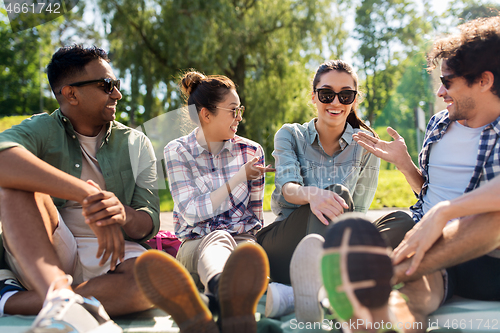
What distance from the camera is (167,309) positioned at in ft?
4.29

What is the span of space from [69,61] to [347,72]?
170 centimetres

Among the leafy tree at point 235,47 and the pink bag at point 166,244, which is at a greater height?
the leafy tree at point 235,47

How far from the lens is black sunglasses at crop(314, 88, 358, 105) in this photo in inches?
91.3

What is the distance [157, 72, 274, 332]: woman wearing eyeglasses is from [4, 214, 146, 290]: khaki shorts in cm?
33

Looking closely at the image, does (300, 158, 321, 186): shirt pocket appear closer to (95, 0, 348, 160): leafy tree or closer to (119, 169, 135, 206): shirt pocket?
(119, 169, 135, 206): shirt pocket

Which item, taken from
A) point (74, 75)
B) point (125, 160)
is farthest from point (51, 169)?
point (74, 75)

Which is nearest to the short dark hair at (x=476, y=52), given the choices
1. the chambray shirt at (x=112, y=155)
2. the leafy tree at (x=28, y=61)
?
the chambray shirt at (x=112, y=155)

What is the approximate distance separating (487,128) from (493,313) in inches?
33.8

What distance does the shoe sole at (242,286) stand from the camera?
1.34 metres

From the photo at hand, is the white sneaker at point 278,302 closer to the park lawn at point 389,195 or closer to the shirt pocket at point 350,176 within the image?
the shirt pocket at point 350,176

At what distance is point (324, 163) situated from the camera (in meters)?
2.40

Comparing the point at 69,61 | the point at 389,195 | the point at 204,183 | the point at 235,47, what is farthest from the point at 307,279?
the point at 235,47

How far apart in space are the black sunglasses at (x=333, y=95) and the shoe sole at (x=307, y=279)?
→ 1074mm

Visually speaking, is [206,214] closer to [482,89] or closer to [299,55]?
[482,89]
